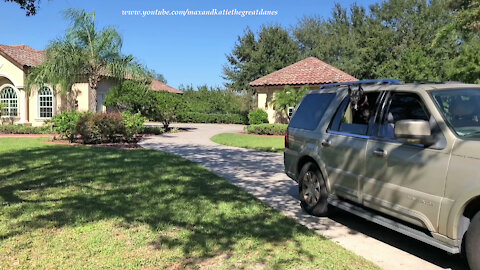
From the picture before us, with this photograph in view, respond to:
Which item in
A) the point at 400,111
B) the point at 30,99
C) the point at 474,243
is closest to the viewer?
the point at 474,243

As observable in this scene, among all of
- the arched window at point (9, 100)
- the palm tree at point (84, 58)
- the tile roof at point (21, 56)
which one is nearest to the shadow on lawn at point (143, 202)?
the palm tree at point (84, 58)

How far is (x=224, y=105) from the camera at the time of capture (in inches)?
1663

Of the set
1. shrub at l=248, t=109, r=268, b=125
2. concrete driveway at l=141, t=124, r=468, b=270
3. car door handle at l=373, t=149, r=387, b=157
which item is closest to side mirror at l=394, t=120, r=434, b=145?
car door handle at l=373, t=149, r=387, b=157

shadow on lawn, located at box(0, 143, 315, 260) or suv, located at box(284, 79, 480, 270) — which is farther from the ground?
suv, located at box(284, 79, 480, 270)

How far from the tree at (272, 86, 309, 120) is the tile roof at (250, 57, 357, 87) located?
140cm

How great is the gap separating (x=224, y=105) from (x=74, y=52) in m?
23.9

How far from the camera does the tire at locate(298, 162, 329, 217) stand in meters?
5.81

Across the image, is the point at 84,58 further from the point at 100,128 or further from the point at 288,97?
the point at 288,97

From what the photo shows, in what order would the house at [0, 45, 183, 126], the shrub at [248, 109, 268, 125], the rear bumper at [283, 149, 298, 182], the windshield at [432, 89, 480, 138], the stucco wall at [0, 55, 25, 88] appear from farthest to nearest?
1. the shrub at [248, 109, 268, 125]
2. the house at [0, 45, 183, 126]
3. the stucco wall at [0, 55, 25, 88]
4. the rear bumper at [283, 149, 298, 182]
5. the windshield at [432, 89, 480, 138]

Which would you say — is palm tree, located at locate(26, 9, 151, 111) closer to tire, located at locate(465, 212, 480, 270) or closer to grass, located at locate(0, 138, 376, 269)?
grass, located at locate(0, 138, 376, 269)

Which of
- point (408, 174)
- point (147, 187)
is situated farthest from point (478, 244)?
Result: point (147, 187)

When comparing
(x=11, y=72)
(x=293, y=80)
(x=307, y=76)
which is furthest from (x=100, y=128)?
(x=307, y=76)

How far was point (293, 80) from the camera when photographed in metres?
27.4

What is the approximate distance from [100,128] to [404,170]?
1399 cm
